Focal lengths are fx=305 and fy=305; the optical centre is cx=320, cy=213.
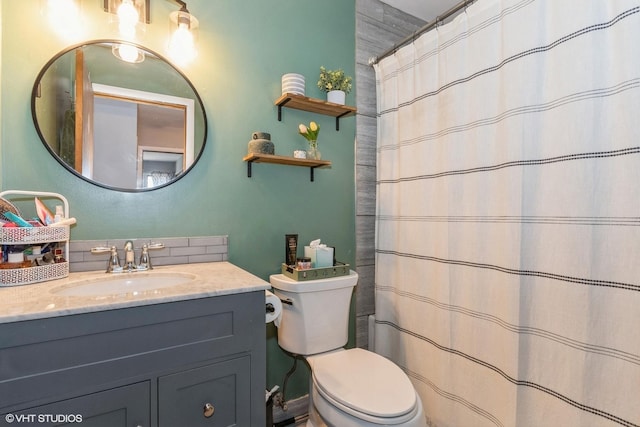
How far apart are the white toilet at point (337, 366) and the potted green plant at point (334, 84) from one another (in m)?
0.97

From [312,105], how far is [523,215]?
1.10 meters

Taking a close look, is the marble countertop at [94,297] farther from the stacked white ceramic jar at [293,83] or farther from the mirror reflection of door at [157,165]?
the stacked white ceramic jar at [293,83]

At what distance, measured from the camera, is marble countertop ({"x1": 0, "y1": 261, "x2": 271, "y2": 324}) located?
0.75 metres

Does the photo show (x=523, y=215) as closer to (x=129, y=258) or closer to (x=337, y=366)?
(x=337, y=366)

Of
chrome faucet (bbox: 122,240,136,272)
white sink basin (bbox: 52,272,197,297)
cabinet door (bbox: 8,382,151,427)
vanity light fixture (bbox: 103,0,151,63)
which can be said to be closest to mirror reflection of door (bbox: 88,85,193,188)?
vanity light fixture (bbox: 103,0,151,63)

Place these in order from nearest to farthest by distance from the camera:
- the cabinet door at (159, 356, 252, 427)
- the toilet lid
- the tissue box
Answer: the cabinet door at (159, 356, 252, 427) → the toilet lid → the tissue box

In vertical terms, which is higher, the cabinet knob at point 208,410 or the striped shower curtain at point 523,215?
the striped shower curtain at point 523,215

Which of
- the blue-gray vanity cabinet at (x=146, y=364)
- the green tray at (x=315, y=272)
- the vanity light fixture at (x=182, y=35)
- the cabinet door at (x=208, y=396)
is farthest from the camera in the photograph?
the green tray at (x=315, y=272)

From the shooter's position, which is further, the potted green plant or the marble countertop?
the potted green plant

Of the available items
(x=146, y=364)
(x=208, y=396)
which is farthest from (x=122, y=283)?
(x=208, y=396)

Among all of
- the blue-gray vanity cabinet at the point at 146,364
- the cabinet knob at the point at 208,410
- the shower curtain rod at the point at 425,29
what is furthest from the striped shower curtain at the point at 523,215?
the cabinet knob at the point at 208,410

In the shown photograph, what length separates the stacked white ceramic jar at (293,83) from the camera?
154 centimetres

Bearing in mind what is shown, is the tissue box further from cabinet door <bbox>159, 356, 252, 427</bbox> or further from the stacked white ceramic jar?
the stacked white ceramic jar

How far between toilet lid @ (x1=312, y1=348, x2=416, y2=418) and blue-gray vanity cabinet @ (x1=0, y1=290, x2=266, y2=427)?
306 millimetres
